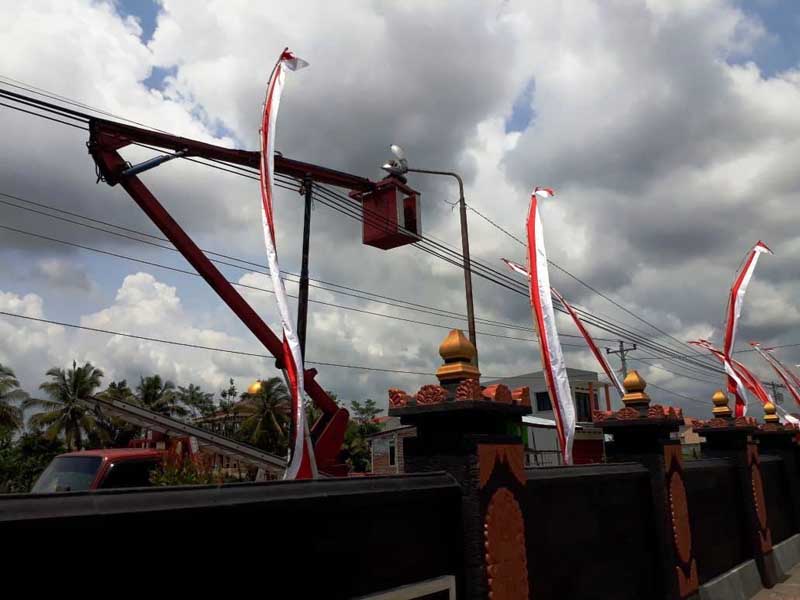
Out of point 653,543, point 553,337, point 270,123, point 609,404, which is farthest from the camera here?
point 609,404

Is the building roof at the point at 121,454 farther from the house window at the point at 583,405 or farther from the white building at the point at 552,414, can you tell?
the house window at the point at 583,405

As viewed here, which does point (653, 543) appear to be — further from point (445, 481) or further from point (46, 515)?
point (46, 515)

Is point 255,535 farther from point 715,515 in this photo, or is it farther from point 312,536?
point 715,515

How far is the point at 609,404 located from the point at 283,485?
158ft

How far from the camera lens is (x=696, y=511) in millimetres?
10906

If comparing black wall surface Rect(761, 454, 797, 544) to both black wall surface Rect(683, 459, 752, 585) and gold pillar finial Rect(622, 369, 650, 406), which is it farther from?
gold pillar finial Rect(622, 369, 650, 406)

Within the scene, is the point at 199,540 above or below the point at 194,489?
below

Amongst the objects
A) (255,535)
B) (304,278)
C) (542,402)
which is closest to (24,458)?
(304,278)

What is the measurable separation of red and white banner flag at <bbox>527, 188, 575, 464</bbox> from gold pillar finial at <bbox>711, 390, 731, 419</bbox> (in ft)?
21.8

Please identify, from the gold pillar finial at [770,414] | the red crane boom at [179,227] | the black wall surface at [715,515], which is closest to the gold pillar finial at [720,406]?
the black wall surface at [715,515]

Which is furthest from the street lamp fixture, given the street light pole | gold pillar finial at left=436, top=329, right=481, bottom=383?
gold pillar finial at left=436, top=329, right=481, bottom=383

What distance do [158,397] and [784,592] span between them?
4931 centimetres

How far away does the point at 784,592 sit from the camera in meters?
12.0

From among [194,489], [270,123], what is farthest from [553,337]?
[194,489]
